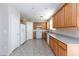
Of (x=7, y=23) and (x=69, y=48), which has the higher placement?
(x=7, y=23)

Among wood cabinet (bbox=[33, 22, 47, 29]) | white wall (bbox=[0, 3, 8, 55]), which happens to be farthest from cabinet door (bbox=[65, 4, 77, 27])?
wood cabinet (bbox=[33, 22, 47, 29])

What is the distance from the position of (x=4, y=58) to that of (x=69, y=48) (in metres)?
2.20

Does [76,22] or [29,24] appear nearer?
[76,22]

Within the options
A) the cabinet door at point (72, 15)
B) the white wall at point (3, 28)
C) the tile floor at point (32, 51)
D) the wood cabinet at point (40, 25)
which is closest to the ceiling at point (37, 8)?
the white wall at point (3, 28)

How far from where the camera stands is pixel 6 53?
16.0ft

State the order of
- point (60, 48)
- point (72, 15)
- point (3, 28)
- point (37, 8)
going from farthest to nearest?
point (37, 8)
point (3, 28)
point (60, 48)
point (72, 15)

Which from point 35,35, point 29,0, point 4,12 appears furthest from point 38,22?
point 29,0

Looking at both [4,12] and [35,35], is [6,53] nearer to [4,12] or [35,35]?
[4,12]

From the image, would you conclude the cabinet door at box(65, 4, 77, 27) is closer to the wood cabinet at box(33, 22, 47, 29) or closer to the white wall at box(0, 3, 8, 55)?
the white wall at box(0, 3, 8, 55)

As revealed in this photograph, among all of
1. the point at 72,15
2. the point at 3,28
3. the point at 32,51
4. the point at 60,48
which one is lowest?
the point at 32,51

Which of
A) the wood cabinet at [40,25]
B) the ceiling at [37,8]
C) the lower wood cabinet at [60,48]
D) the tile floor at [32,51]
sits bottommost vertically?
the tile floor at [32,51]

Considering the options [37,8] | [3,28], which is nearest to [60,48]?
[3,28]

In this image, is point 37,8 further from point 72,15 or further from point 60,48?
point 72,15

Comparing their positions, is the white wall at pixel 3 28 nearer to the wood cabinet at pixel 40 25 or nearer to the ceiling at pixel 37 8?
the ceiling at pixel 37 8
